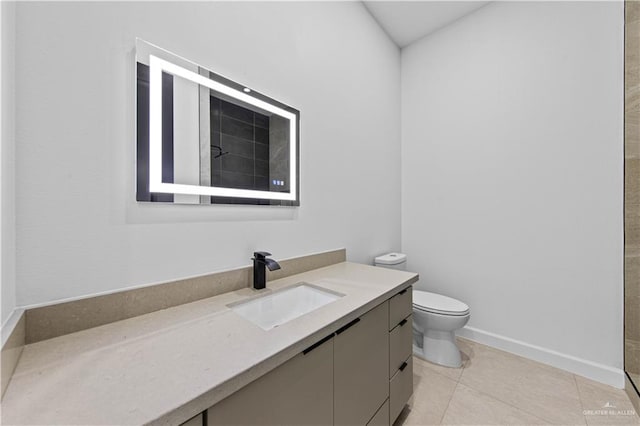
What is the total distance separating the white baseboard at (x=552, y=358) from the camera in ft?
5.14

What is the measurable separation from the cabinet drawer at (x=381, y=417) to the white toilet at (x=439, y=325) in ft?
2.57

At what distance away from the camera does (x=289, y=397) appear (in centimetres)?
70

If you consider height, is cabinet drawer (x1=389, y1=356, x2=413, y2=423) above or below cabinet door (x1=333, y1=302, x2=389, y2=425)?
below

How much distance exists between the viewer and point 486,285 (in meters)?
2.06

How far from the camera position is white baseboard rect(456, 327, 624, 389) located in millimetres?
1567

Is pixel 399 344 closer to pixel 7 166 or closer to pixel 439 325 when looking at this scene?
pixel 439 325

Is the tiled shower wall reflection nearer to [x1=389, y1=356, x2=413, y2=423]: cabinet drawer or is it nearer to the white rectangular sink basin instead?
[x1=389, y1=356, x2=413, y2=423]: cabinet drawer

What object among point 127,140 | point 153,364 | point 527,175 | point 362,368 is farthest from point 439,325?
point 127,140

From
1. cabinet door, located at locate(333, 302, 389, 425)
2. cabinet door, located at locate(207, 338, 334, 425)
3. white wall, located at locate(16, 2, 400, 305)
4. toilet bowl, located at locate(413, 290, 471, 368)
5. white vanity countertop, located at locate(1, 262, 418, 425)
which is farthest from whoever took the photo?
toilet bowl, located at locate(413, 290, 471, 368)

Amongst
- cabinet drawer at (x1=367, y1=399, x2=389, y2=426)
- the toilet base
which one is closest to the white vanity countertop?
cabinet drawer at (x1=367, y1=399, x2=389, y2=426)

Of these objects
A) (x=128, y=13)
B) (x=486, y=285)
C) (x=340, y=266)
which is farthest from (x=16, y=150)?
(x=486, y=285)

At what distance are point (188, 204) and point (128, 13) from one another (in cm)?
70

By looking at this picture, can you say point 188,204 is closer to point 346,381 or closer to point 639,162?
point 346,381

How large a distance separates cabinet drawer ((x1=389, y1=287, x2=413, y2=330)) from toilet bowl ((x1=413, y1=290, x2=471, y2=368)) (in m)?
0.52
